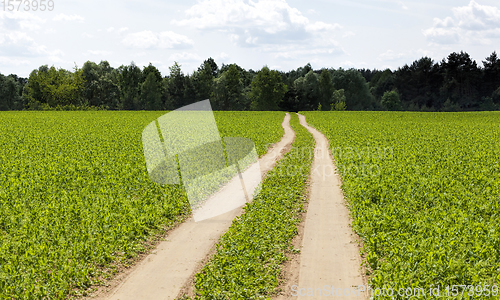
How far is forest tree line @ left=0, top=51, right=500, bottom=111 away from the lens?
99562 mm

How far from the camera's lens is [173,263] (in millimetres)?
9258

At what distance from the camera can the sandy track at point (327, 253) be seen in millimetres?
7953

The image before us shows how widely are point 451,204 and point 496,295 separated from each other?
6054 mm

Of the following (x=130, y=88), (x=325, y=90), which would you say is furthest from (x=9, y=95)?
(x=325, y=90)

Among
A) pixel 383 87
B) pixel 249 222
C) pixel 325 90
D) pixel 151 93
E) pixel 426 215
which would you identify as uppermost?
pixel 383 87

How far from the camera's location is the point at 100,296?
25.8ft

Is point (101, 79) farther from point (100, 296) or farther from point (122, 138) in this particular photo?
point (100, 296)

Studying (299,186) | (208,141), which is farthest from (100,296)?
(208,141)

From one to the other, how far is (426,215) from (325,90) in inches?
4124

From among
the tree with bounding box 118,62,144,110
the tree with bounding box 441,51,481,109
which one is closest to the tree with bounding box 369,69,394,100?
the tree with bounding box 441,51,481,109

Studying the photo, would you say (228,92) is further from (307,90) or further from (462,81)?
(462,81)

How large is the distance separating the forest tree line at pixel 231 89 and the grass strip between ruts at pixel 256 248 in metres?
92.7

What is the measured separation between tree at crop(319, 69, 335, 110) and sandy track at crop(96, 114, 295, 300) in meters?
104

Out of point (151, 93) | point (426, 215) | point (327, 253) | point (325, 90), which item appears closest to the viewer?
point (327, 253)
